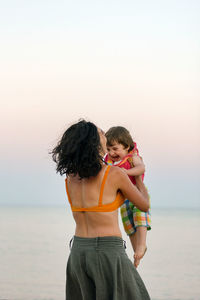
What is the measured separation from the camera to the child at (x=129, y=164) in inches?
157

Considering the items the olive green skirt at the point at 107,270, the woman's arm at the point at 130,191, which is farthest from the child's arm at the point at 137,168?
the olive green skirt at the point at 107,270

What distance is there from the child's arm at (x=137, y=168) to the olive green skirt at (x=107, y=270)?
1.56 feet

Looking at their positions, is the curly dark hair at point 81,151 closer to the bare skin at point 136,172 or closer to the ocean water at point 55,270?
the bare skin at point 136,172

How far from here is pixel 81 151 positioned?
3.36 m

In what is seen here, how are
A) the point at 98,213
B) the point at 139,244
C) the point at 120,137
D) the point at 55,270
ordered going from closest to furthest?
the point at 98,213, the point at 139,244, the point at 120,137, the point at 55,270

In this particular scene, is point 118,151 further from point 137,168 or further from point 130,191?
point 130,191

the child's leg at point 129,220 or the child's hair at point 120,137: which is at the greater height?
the child's hair at point 120,137

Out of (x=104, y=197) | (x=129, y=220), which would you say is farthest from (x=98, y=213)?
(x=129, y=220)

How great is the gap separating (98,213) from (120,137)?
2.83 ft
